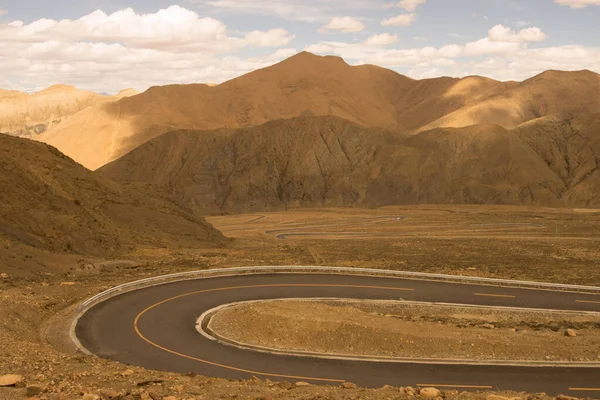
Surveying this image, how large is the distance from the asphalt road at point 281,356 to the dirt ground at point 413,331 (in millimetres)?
1044

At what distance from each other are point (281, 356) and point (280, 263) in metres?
18.1

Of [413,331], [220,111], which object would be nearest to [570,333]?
[413,331]

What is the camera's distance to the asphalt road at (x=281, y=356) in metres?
20.8

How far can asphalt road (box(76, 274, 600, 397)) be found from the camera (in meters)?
20.8

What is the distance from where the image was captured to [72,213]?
44438 mm

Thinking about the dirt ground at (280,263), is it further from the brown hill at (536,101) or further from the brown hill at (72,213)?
the brown hill at (536,101)

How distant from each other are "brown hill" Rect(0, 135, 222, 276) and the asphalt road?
32.2 ft

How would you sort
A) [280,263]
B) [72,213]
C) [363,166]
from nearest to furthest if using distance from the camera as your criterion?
[280,263] < [72,213] < [363,166]

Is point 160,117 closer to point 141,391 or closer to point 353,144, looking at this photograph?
point 353,144

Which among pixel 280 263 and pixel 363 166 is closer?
pixel 280 263

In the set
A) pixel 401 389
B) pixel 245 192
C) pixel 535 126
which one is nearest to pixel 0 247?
pixel 401 389

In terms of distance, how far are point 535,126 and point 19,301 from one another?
4588 inches

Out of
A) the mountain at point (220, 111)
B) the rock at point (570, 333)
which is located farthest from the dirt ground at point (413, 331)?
the mountain at point (220, 111)

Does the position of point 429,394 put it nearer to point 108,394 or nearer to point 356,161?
point 108,394
